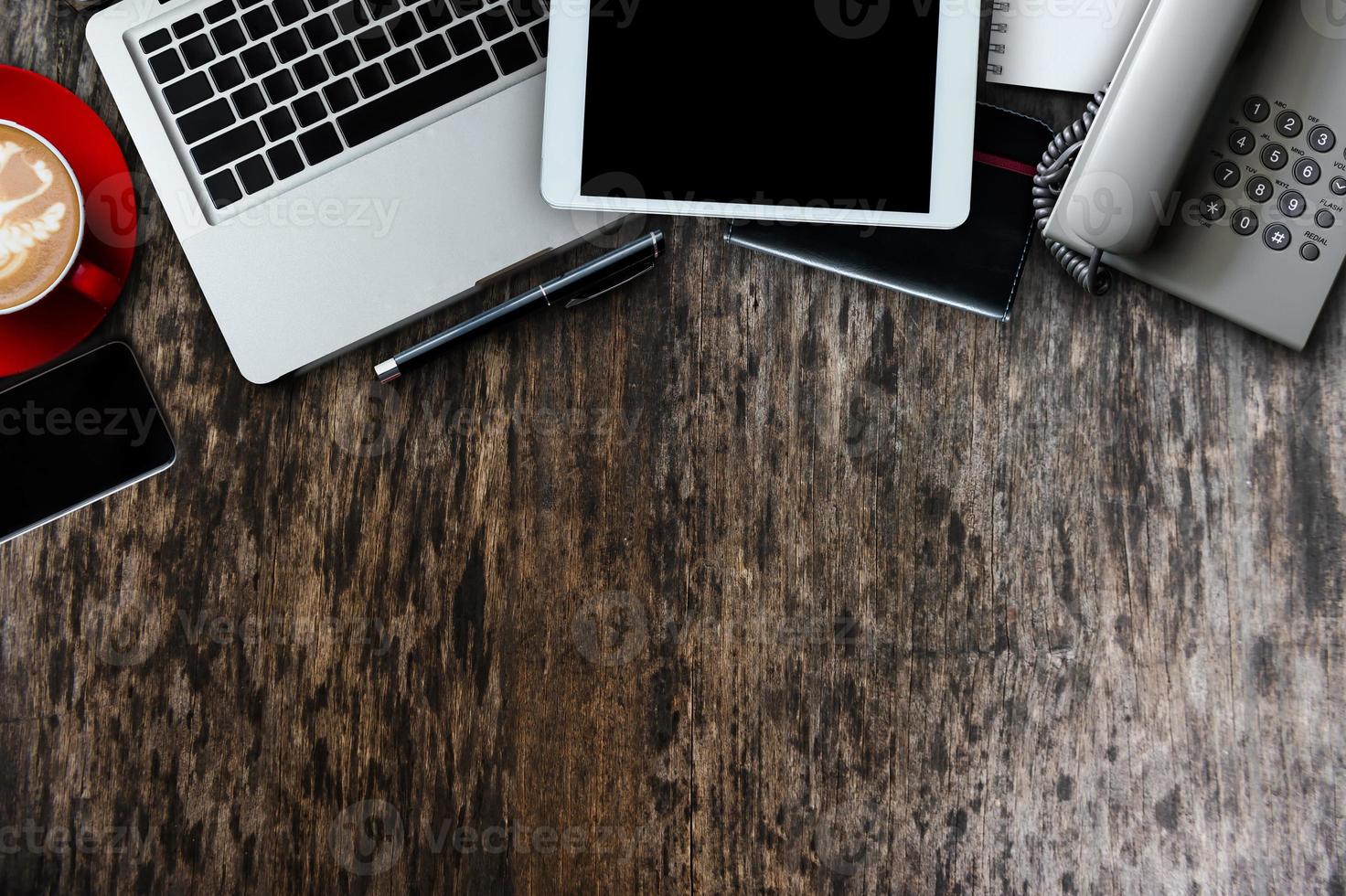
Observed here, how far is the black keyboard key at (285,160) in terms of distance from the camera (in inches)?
24.3

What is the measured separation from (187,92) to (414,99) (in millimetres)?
180

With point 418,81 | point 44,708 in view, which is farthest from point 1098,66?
point 44,708

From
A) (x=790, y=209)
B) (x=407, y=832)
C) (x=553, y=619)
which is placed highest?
(x=790, y=209)

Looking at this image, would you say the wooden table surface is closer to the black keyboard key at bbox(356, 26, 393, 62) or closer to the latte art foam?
the latte art foam

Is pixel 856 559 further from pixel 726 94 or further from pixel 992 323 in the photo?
pixel 726 94

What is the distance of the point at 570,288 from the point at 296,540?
30 cm

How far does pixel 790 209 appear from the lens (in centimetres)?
59

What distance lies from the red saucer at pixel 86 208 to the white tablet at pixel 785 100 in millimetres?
360

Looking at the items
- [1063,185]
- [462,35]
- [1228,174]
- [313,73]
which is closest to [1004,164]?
[1063,185]

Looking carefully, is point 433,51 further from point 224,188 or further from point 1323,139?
point 1323,139

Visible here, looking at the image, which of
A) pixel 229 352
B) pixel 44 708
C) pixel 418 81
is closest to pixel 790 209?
pixel 418 81

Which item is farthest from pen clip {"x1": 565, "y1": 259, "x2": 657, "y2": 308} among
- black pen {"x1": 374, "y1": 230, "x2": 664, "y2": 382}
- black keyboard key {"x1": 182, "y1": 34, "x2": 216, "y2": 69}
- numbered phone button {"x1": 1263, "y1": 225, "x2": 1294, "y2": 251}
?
numbered phone button {"x1": 1263, "y1": 225, "x2": 1294, "y2": 251}

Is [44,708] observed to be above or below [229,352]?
below

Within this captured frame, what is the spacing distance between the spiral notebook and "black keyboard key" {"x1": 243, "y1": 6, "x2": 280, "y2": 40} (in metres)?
0.56
